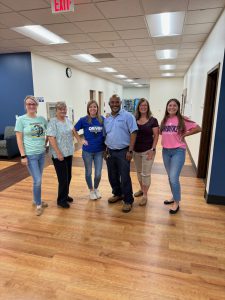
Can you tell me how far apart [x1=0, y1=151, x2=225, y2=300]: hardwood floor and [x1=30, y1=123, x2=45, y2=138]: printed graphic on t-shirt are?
108 cm

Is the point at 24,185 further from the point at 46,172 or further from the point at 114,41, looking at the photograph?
the point at 114,41

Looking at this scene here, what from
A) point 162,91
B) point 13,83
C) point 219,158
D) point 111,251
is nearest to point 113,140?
point 111,251

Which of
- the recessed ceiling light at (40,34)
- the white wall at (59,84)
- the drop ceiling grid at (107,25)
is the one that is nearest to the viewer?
the drop ceiling grid at (107,25)

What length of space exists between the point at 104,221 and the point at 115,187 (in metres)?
0.60

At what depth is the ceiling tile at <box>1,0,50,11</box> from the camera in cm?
281

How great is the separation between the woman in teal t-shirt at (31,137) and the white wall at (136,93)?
1688cm

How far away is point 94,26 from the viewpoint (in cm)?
373

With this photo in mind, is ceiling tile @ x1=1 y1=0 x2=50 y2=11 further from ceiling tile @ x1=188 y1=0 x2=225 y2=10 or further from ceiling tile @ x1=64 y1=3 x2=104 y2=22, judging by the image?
ceiling tile @ x1=188 y1=0 x2=225 y2=10

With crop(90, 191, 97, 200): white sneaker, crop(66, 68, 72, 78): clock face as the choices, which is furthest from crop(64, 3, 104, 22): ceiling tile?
crop(66, 68, 72, 78): clock face

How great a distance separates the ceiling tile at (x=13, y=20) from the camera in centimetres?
329

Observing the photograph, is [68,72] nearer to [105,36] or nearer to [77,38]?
[77,38]

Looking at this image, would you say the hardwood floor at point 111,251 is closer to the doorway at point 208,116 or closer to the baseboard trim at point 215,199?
the baseboard trim at point 215,199

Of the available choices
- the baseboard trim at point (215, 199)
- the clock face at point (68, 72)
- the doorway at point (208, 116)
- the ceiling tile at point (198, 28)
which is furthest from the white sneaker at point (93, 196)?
the clock face at point (68, 72)

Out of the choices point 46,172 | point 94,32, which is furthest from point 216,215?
point 94,32
